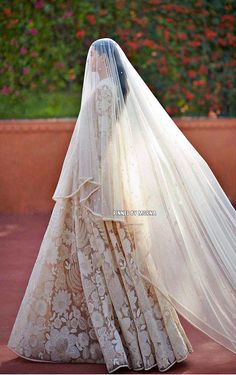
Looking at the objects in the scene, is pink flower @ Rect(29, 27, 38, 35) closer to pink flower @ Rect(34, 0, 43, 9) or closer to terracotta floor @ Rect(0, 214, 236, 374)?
pink flower @ Rect(34, 0, 43, 9)

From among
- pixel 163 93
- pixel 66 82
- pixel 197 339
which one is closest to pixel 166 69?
pixel 163 93

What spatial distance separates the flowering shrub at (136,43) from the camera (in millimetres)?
11766

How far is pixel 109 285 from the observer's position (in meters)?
5.63

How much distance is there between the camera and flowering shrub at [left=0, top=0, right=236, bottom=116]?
1177 cm

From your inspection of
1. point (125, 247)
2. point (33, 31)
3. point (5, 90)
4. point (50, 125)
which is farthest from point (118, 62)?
point (5, 90)

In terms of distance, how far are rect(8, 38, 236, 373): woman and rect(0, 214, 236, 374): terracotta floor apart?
8 centimetres

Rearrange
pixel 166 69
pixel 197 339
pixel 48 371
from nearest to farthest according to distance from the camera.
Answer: pixel 48 371, pixel 197 339, pixel 166 69

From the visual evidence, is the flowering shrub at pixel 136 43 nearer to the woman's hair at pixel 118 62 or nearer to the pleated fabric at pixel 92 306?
the woman's hair at pixel 118 62

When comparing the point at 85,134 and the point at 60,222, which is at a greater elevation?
the point at 85,134

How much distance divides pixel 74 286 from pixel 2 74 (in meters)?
6.56

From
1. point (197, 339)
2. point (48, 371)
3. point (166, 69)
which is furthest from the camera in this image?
point (166, 69)

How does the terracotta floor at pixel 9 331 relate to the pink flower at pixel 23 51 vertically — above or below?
below


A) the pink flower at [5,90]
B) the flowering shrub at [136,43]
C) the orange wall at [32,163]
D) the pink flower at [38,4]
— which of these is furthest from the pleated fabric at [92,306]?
the pink flower at [5,90]

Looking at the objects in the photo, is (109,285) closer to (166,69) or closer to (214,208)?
(214,208)
